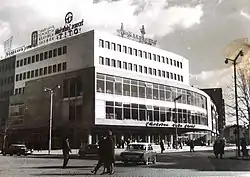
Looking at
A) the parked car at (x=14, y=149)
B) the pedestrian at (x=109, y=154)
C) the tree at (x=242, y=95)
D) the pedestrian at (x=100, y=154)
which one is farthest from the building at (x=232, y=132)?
the parked car at (x=14, y=149)

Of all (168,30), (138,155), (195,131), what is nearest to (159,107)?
(195,131)

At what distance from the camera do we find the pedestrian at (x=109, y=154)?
4899 mm

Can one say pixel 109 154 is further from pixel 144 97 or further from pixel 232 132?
pixel 144 97

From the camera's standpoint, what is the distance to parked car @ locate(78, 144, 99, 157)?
4.98 m

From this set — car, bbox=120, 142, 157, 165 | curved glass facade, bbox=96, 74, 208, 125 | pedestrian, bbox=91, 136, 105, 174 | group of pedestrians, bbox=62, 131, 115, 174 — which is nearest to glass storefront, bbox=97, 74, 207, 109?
curved glass facade, bbox=96, 74, 208, 125

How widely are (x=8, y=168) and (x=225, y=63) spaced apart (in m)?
3.50

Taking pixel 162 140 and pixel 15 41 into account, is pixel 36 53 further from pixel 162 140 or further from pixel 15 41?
pixel 162 140

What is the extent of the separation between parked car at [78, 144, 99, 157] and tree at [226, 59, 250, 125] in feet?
8.26

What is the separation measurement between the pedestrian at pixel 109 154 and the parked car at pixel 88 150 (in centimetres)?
14

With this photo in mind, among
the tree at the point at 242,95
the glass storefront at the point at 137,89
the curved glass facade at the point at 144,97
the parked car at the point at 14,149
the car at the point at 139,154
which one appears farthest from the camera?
the glass storefront at the point at 137,89

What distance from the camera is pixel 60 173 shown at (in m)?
5.48

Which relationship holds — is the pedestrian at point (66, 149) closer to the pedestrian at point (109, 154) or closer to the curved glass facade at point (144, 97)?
the pedestrian at point (109, 154)

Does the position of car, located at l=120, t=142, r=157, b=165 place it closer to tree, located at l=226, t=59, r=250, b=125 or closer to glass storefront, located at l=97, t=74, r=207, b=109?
glass storefront, located at l=97, t=74, r=207, b=109

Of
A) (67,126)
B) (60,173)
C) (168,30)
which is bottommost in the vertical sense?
(60,173)
